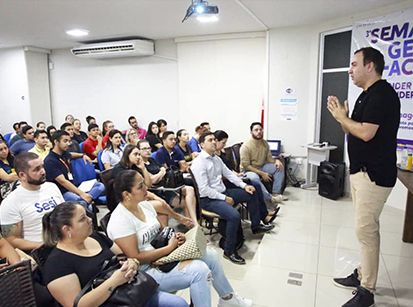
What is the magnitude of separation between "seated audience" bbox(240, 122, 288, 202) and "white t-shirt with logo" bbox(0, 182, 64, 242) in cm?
271

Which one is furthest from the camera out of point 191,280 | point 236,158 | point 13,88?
point 13,88

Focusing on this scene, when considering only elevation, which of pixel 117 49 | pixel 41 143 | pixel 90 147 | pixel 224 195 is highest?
pixel 117 49

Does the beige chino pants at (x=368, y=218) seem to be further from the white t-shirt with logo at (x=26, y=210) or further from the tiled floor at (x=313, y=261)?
the white t-shirt with logo at (x=26, y=210)

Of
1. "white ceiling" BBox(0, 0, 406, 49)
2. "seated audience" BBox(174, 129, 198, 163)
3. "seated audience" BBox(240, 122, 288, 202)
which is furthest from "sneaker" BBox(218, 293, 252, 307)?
"white ceiling" BBox(0, 0, 406, 49)

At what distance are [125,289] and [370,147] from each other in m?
1.73

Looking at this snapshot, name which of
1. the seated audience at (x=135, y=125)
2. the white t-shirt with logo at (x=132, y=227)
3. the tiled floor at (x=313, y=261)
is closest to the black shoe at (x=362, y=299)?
the tiled floor at (x=313, y=261)

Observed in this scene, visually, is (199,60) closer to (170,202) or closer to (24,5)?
(24,5)

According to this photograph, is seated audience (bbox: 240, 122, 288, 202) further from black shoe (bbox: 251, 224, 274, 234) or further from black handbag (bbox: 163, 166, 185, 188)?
black handbag (bbox: 163, 166, 185, 188)

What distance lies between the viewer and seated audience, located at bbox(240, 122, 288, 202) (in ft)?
14.5

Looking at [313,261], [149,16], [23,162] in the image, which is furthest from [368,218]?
[149,16]

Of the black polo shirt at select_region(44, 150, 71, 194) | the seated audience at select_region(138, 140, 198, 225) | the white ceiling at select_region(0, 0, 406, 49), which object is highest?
the white ceiling at select_region(0, 0, 406, 49)

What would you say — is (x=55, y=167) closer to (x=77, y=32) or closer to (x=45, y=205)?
Result: (x=45, y=205)

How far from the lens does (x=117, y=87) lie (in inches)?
278

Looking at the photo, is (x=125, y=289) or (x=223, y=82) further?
(x=223, y=82)
